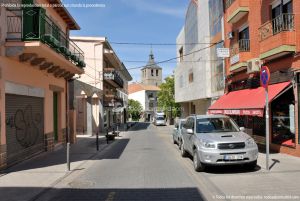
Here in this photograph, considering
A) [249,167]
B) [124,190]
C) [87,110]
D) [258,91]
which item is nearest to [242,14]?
[258,91]

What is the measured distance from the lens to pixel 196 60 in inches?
1451

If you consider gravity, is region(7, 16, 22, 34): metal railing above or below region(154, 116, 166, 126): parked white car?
above

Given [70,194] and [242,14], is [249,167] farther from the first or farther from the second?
[242,14]

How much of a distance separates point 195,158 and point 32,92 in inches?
291

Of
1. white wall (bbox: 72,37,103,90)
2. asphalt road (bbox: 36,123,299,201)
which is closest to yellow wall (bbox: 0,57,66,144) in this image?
asphalt road (bbox: 36,123,299,201)

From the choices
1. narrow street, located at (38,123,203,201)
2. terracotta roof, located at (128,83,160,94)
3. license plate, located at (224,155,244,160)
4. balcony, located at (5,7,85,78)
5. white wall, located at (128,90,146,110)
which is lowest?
narrow street, located at (38,123,203,201)

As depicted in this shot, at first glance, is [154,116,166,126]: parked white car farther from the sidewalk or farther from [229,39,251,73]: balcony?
the sidewalk

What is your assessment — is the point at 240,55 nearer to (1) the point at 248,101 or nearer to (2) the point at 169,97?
(1) the point at 248,101

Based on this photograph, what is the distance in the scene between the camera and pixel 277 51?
1427 cm

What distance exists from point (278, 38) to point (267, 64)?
2.12m

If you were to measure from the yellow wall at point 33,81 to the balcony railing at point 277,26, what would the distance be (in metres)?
9.86

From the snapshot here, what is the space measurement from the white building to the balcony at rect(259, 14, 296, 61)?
50.3 ft

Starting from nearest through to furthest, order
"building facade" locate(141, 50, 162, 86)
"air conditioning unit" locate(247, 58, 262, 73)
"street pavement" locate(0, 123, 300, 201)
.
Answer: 1. "street pavement" locate(0, 123, 300, 201)
2. "air conditioning unit" locate(247, 58, 262, 73)
3. "building facade" locate(141, 50, 162, 86)

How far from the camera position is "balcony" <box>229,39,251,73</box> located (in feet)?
62.5
